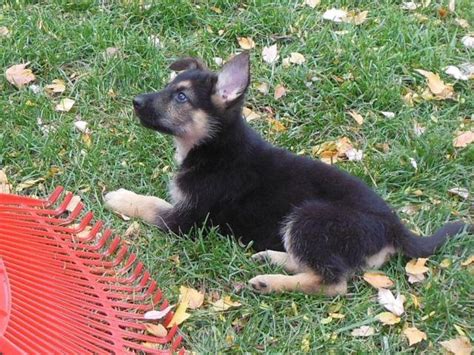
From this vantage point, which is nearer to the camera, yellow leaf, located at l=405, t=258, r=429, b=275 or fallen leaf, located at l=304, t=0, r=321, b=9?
yellow leaf, located at l=405, t=258, r=429, b=275

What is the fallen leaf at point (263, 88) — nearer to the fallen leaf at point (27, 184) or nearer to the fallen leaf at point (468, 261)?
the fallen leaf at point (27, 184)

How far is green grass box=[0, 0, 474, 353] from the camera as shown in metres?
3.69

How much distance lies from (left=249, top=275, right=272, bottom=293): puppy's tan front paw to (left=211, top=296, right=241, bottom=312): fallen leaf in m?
0.13

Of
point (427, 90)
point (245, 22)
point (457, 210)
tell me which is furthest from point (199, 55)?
point (457, 210)

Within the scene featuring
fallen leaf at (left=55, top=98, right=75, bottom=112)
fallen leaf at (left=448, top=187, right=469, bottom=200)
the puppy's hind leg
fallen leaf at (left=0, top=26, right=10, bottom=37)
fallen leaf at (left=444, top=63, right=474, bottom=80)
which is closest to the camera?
the puppy's hind leg

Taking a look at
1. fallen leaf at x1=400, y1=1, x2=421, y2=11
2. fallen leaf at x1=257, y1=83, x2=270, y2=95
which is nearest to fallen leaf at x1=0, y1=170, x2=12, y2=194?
fallen leaf at x1=257, y1=83, x2=270, y2=95

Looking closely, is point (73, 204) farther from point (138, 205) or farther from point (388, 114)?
point (388, 114)

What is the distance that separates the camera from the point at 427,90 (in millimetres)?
5324

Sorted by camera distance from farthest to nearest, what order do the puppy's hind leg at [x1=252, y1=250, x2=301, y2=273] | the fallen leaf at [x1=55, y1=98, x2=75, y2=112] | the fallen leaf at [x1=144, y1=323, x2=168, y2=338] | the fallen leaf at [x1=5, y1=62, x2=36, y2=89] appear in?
the fallen leaf at [x1=5, y1=62, x2=36, y2=89] → the fallen leaf at [x1=55, y1=98, x2=75, y2=112] → the puppy's hind leg at [x1=252, y1=250, x2=301, y2=273] → the fallen leaf at [x1=144, y1=323, x2=168, y2=338]

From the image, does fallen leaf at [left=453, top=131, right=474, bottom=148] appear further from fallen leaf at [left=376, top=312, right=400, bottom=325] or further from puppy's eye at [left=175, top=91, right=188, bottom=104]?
puppy's eye at [left=175, top=91, right=188, bottom=104]

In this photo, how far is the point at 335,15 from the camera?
596 centimetres

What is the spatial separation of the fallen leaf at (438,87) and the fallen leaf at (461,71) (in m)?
0.13

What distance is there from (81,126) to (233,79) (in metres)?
1.45

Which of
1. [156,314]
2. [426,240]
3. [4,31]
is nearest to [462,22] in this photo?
Answer: [426,240]
